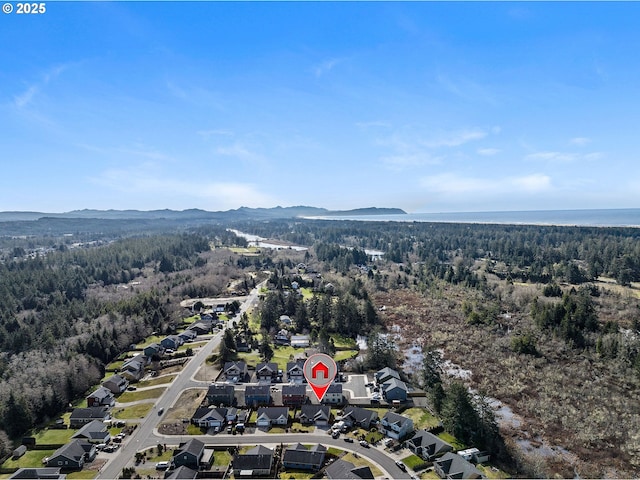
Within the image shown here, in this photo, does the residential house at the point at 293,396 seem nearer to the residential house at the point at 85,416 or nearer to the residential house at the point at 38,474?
the residential house at the point at 85,416

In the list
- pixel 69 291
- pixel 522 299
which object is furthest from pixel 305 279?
pixel 69 291

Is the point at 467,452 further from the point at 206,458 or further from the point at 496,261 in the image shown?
the point at 496,261

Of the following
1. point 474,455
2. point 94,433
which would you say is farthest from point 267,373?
point 474,455

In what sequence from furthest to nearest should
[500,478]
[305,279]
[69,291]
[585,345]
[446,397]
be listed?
1. [305,279]
2. [69,291]
3. [585,345]
4. [446,397]
5. [500,478]

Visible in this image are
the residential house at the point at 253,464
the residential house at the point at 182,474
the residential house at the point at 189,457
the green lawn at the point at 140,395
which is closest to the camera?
the residential house at the point at 182,474

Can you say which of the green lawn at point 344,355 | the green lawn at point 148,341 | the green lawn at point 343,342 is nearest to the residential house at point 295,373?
the green lawn at point 344,355
